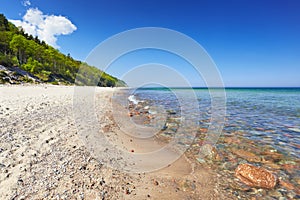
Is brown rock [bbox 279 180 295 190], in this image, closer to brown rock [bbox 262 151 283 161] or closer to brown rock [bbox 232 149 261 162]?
brown rock [bbox 232 149 261 162]

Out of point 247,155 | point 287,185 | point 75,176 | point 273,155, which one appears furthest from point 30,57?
point 287,185

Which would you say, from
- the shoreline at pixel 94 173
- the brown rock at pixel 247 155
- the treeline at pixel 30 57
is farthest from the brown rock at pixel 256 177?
the treeline at pixel 30 57

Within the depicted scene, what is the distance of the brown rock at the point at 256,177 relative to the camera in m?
3.66

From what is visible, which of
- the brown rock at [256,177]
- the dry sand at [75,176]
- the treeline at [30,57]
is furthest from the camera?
the treeline at [30,57]

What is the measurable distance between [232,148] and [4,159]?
6.72 meters

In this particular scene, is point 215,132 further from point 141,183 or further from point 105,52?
point 105,52

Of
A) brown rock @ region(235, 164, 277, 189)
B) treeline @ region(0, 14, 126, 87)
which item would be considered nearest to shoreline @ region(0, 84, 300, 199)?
brown rock @ region(235, 164, 277, 189)

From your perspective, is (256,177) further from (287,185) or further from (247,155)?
(247,155)

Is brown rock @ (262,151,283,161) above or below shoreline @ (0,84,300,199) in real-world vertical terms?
below

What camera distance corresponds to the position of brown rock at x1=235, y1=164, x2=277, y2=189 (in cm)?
366

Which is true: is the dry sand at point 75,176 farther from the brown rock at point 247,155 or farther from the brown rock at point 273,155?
the brown rock at point 273,155

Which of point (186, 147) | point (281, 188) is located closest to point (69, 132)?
point (186, 147)

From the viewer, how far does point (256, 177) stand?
3795 millimetres

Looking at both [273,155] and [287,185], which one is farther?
[273,155]
